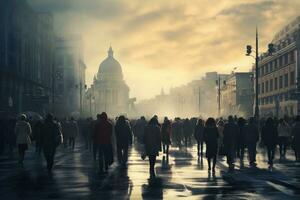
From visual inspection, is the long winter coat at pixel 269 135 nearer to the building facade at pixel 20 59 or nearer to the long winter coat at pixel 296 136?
the long winter coat at pixel 296 136

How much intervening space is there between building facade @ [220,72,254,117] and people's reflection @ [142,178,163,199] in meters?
105

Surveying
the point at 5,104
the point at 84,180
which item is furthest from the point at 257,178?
the point at 5,104

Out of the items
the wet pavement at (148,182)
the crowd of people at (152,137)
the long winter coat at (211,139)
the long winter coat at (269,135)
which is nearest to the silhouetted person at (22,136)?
the crowd of people at (152,137)

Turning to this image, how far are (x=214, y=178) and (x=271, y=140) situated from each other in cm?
601

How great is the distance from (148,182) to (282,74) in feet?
220

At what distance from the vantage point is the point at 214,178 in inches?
730

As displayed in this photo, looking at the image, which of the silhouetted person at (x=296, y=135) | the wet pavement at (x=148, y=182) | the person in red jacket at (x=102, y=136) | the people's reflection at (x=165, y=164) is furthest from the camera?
the silhouetted person at (x=296, y=135)

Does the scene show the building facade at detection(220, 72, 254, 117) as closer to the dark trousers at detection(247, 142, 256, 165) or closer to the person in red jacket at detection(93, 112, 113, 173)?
the dark trousers at detection(247, 142, 256, 165)

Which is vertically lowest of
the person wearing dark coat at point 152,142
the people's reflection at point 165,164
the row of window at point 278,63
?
the people's reflection at point 165,164

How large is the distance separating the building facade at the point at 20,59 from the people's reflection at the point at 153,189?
40130 millimetres

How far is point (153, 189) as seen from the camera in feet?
51.0

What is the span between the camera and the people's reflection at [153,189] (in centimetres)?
1409

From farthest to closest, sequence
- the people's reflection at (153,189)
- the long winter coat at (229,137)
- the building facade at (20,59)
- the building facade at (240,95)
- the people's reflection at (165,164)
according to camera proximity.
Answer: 1. the building facade at (240,95)
2. the building facade at (20,59)
3. the people's reflection at (165,164)
4. the long winter coat at (229,137)
5. the people's reflection at (153,189)

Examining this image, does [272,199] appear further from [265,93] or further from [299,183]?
[265,93]
